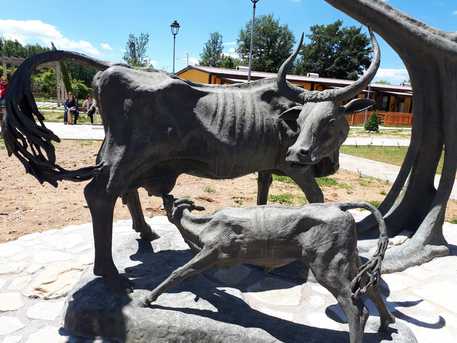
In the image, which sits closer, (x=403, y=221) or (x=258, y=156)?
(x=258, y=156)

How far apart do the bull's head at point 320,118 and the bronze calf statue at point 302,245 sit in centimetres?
53

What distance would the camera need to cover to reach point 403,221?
4980mm

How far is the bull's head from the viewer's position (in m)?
2.90

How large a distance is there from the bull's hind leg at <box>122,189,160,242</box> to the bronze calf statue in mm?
1265

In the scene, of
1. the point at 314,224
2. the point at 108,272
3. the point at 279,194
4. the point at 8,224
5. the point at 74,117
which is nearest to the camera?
the point at 314,224

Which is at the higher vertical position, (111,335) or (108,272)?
(108,272)

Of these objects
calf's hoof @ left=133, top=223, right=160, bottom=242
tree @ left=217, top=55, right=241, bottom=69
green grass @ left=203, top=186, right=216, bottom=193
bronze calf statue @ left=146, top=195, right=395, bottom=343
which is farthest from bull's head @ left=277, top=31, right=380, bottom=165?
tree @ left=217, top=55, right=241, bottom=69

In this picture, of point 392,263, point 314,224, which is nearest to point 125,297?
point 314,224

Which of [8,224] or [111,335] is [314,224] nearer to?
[111,335]

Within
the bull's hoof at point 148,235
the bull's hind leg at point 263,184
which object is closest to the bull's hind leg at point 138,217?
the bull's hoof at point 148,235

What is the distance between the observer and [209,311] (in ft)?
9.36

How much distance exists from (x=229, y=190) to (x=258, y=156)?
470 centimetres

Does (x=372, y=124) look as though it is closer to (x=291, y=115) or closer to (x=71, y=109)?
(x=71, y=109)

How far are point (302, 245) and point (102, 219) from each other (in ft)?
4.97
